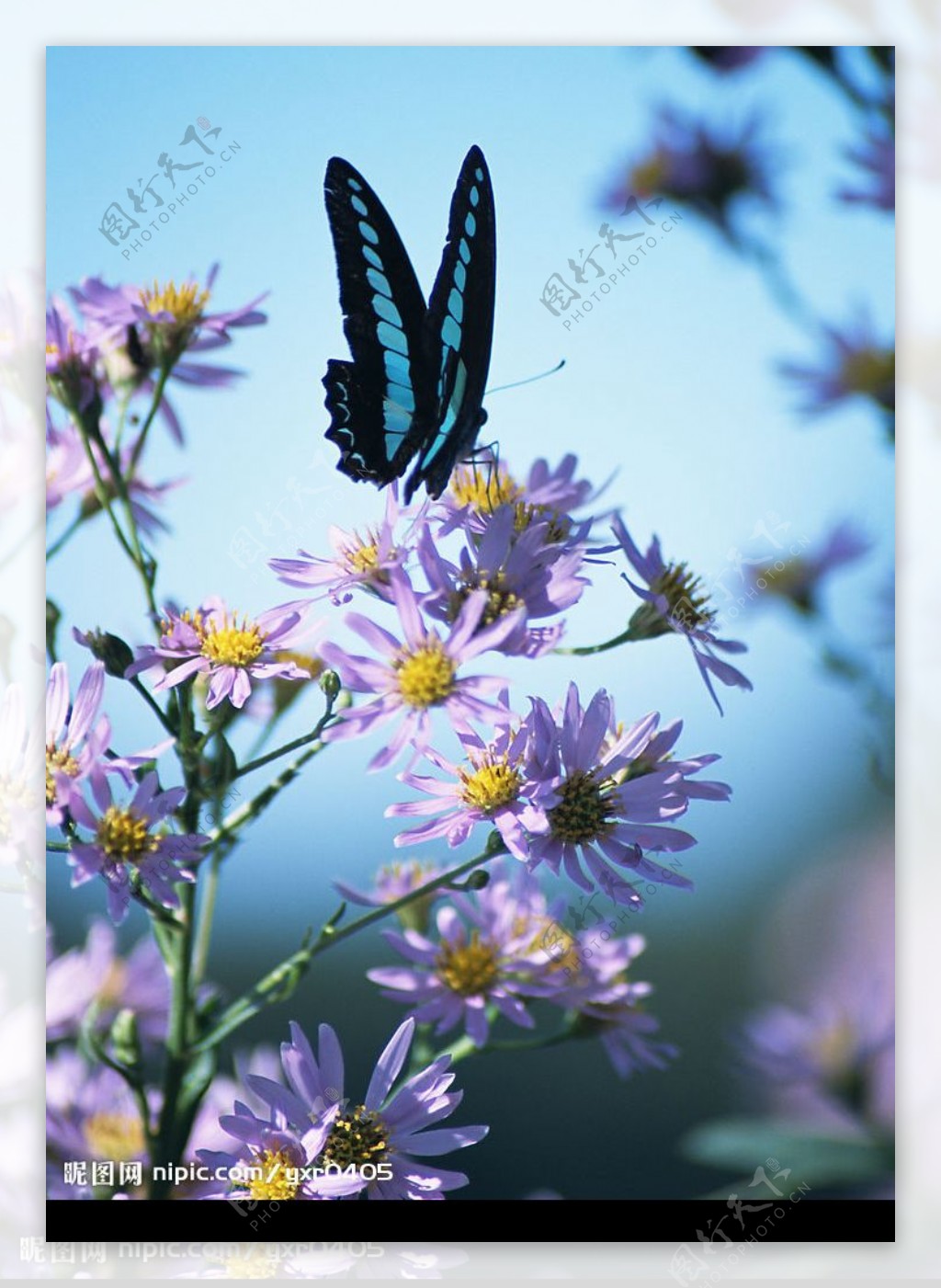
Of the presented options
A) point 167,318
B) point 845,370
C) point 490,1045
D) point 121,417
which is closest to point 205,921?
point 490,1045

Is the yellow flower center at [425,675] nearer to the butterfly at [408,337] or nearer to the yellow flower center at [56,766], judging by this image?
the butterfly at [408,337]

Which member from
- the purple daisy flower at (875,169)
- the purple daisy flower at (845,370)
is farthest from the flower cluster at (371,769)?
the purple daisy flower at (875,169)

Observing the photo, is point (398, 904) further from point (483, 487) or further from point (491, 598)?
point (483, 487)

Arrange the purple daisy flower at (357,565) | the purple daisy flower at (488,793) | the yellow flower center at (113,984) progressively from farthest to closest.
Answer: the yellow flower center at (113,984) → the purple daisy flower at (357,565) → the purple daisy flower at (488,793)

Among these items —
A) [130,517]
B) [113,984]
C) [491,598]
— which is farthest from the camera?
[113,984]
